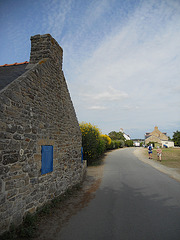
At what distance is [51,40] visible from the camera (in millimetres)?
6879

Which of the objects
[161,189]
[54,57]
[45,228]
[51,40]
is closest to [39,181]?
[45,228]

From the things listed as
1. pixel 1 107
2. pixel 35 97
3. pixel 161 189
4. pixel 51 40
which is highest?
pixel 51 40

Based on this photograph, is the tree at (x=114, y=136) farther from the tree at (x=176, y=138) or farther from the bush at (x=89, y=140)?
the bush at (x=89, y=140)

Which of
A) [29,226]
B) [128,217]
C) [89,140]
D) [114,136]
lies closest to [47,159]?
[29,226]

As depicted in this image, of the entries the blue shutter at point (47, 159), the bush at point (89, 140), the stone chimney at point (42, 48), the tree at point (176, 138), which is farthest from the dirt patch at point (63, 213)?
the tree at point (176, 138)

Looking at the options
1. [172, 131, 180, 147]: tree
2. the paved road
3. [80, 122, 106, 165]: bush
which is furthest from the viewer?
[172, 131, 180, 147]: tree

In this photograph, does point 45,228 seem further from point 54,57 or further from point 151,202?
point 54,57

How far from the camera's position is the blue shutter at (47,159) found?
5652 millimetres

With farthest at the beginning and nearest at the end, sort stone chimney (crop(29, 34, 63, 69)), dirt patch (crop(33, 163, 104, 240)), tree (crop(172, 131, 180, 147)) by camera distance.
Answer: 1. tree (crop(172, 131, 180, 147))
2. stone chimney (crop(29, 34, 63, 69))
3. dirt patch (crop(33, 163, 104, 240))

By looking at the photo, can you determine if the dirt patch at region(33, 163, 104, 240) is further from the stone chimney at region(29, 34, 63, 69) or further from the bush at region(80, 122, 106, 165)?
the bush at region(80, 122, 106, 165)

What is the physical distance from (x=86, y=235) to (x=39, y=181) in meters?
2.19

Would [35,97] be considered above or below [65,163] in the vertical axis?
above

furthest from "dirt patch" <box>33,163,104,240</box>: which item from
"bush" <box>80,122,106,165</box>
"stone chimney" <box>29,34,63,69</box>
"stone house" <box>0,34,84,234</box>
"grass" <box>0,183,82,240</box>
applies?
"bush" <box>80,122,106,165</box>

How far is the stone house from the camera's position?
162 inches
